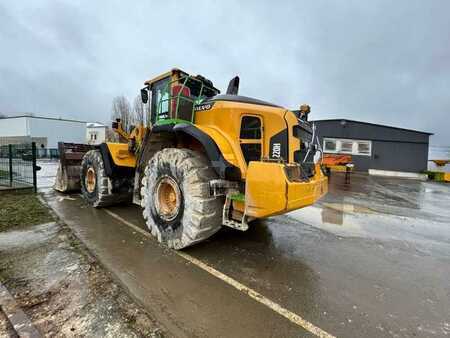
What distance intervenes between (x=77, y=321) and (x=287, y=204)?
2.23 meters

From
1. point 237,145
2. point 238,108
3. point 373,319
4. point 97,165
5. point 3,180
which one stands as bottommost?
point 373,319

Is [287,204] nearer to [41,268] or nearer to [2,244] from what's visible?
[41,268]

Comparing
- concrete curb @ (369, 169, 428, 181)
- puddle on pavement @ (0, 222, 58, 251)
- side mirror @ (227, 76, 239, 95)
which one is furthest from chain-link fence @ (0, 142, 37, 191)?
concrete curb @ (369, 169, 428, 181)

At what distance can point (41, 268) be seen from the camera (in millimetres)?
2812

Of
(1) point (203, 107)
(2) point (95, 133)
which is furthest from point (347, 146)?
(2) point (95, 133)

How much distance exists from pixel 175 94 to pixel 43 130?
5154 cm

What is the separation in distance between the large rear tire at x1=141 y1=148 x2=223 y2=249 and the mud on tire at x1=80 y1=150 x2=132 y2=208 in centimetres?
189

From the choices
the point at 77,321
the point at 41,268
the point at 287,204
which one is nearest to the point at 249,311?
the point at 287,204

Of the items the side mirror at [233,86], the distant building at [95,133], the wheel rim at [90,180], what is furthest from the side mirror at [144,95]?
the distant building at [95,133]

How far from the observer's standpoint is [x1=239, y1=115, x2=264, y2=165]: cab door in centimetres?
349

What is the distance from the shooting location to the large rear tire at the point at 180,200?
3.11 meters

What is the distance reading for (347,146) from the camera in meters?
19.2

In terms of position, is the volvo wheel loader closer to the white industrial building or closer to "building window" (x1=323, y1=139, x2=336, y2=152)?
"building window" (x1=323, y1=139, x2=336, y2=152)

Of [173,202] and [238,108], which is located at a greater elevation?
[238,108]
